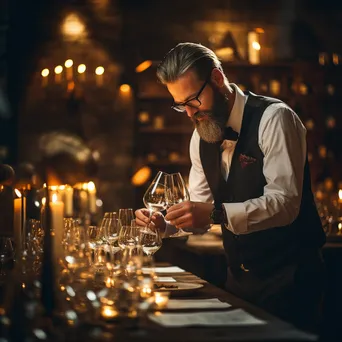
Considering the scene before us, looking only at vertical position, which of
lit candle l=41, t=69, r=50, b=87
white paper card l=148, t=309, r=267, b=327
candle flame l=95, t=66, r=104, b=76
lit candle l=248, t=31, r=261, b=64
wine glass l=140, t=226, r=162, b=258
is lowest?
white paper card l=148, t=309, r=267, b=327

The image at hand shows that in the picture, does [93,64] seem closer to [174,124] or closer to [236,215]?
[174,124]

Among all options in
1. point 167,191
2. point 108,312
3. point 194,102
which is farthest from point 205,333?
point 194,102

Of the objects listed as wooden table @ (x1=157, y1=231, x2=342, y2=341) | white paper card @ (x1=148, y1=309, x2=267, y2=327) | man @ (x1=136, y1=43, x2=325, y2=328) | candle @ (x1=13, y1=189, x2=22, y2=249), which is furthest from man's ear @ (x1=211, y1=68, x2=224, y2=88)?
wooden table @ (x1=157, y1=231, x2=342, y2=341)

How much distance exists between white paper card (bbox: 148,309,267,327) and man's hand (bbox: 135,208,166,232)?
1.10m

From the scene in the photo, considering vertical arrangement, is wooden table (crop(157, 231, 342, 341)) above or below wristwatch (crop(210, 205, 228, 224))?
below

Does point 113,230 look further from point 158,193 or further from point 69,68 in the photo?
point 69,68

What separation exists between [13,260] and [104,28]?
5.66 meters

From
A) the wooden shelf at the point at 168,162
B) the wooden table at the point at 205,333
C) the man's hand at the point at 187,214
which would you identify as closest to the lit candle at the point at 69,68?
the wooden shelf at the point at 168,162

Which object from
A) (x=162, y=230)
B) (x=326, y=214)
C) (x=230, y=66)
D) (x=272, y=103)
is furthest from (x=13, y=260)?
(x=230, y=66)

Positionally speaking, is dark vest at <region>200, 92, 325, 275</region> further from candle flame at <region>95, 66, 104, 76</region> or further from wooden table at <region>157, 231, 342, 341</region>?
candle flame at <region>95, 66, 104, 76</region>

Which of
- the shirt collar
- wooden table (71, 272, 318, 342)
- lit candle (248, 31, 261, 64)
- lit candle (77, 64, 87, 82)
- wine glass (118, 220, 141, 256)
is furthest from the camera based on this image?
lit candle (77, 64, 87, 82)

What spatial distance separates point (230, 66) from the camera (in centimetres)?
802

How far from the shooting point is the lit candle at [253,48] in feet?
27.1

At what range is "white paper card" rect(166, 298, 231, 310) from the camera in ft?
7.67
